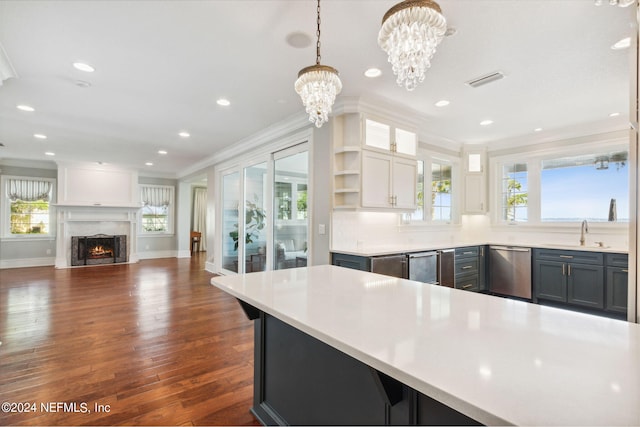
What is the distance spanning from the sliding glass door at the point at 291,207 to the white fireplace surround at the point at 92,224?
5861 millimetres

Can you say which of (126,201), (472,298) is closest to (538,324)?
(472,298)

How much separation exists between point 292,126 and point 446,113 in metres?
2.10

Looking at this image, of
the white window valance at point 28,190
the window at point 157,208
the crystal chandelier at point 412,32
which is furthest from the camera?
the window at point 157,208

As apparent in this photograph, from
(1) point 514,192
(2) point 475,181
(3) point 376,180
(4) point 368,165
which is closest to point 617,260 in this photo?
(1) point 514,192

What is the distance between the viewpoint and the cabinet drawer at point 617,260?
146 inches

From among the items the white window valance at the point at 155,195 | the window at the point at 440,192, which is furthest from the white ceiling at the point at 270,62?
the white window valance at the point at 155,195

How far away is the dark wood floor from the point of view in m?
2.01

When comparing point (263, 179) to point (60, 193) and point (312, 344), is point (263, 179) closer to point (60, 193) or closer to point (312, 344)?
point (312, 344)

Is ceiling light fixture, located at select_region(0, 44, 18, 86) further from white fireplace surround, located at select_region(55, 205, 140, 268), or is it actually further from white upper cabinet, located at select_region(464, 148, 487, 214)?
white upper cabinet, located at select_region(464, 148, 487, 214)

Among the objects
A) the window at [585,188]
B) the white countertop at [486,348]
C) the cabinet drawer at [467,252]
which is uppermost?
the window at [585,188]

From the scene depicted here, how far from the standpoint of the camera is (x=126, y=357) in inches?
108

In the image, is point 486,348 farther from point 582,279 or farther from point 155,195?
point 155,195

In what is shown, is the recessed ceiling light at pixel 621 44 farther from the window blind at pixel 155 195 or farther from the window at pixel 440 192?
the window blind at pixel 155 195

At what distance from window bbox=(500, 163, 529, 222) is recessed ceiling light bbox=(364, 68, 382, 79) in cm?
375
